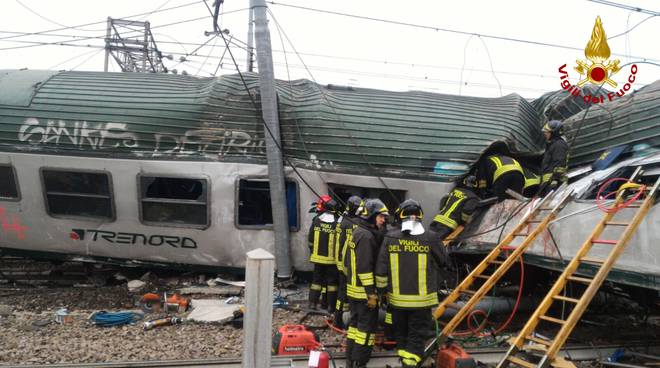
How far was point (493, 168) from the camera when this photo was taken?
22.0 ft

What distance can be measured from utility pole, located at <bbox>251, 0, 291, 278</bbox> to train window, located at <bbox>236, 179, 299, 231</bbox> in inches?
8.6

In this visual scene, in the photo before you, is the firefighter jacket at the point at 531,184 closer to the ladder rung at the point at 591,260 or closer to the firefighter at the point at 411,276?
the ladder rung at the point at 591,260

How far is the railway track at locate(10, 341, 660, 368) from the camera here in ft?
14.9

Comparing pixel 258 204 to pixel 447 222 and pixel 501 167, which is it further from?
pixel 501 167

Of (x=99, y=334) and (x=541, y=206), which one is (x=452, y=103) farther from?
(x=99, y=334)

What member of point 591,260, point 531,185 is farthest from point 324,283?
point 591,260

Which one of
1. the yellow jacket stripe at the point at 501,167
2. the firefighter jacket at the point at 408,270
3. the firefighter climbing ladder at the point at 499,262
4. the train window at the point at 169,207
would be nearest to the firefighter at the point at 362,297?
the firefighter jacket at the point at 408,270

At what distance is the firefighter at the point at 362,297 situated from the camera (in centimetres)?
450

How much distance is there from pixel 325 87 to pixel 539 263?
507 cm

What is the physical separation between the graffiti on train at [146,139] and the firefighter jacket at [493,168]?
127 inches

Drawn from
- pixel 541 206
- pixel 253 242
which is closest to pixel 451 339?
pixel 541 206

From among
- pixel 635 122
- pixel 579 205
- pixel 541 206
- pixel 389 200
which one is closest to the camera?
pixel 579 205

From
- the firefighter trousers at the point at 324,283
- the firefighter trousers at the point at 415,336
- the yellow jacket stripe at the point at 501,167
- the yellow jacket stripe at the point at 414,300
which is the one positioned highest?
the yellow jacket stripe at the point at 501,167

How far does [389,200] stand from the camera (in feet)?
24.1
